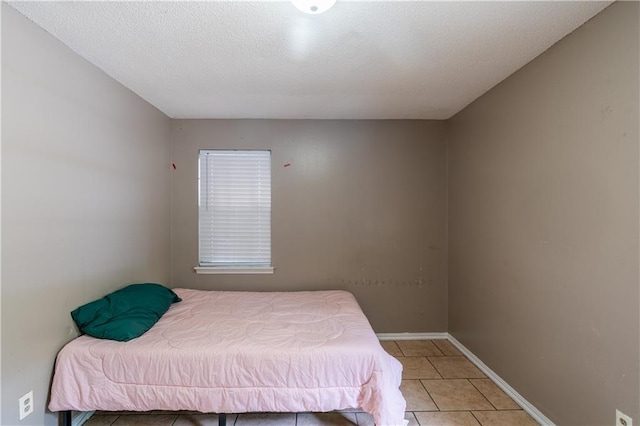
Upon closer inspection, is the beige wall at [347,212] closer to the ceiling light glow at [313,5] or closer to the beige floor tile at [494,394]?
the beige floor tile at [494,394]

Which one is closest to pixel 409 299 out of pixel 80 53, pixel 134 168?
pixel 134 168

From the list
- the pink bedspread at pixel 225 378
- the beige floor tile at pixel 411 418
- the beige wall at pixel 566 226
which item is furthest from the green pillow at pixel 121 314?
the beige wall at pixel 566 226

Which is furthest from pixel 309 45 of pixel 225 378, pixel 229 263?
pixel 229 263

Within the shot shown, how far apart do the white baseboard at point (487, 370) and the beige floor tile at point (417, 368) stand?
418 millimetres

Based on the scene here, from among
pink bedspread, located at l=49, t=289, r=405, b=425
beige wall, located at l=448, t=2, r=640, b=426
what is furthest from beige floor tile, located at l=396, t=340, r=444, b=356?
pink bedspread, located at l=49, t=289, r=405, b=425

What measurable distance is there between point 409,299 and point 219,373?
7.30 feet

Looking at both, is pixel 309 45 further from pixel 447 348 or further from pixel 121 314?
pixel 447 348

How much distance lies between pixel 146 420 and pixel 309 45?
271cm

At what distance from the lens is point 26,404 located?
5.13 feet

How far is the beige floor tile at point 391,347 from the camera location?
2.89 metres

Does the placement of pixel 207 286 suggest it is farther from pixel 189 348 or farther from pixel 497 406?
pixel 497 406

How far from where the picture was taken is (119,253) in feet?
7.72

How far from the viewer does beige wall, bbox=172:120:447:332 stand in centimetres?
322

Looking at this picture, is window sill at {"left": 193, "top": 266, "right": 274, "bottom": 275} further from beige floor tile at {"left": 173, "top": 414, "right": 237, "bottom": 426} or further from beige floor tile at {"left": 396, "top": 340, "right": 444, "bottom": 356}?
beige floor tile at {"left": 396, "top": 340, "right": 444, "bottom": 356}
